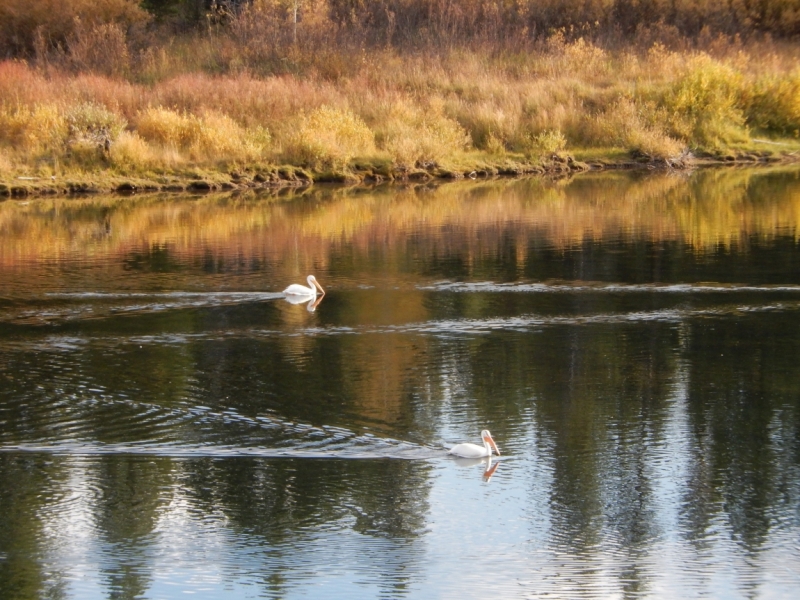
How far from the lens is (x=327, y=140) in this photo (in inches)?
1288

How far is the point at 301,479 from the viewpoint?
9.52 m

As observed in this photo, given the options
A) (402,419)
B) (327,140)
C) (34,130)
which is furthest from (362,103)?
(402,419)

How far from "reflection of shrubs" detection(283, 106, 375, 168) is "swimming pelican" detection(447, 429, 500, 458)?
76.7 ft

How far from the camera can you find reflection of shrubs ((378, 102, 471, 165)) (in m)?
33.4

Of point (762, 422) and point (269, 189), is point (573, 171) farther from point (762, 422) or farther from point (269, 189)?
point (762, 422)

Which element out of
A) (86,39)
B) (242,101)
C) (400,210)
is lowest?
(400,210)

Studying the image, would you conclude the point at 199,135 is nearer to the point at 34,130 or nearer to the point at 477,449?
the point at 34,130

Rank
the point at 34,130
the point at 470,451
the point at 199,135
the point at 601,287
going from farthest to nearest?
the point at 199,135, the point at 34,130, the point at 601,287, the point at 470,451

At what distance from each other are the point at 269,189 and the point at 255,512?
897 inches

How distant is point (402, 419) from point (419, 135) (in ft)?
77.6

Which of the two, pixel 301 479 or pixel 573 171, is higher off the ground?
pixel 573 171

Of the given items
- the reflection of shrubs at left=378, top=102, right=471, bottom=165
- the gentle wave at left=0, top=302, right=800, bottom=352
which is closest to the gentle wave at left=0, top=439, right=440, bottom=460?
the gentle wave at left=0, top=302, right=800, bottom=352

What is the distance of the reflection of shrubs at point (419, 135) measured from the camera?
→ 110 ft

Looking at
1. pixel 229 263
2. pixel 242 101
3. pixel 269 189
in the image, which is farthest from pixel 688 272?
pixel 242 101
